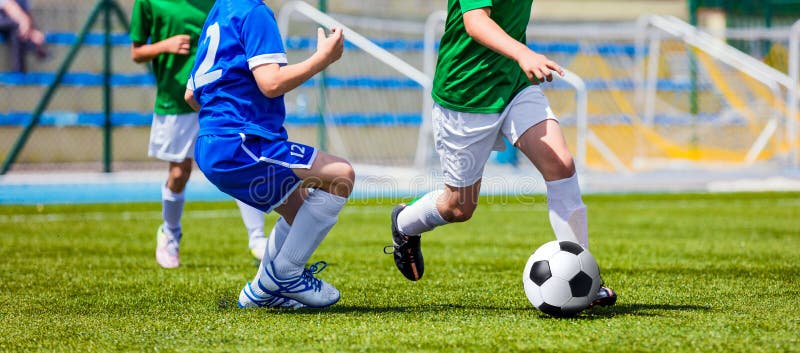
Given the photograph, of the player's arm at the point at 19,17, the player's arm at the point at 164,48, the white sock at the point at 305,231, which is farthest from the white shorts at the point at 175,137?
the player's arm at the point at 19,17

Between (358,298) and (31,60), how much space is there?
30.5ft

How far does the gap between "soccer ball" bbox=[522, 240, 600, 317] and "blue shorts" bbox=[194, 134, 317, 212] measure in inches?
36.9

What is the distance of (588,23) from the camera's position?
1598 centimetres

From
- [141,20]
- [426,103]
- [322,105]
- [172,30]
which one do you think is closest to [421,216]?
[172,30]

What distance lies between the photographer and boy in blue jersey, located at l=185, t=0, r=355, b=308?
145 inches

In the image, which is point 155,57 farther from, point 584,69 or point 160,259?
point 584,69

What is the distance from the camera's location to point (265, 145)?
147 inches

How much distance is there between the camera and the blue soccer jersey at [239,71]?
372 cm

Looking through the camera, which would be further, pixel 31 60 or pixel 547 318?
pixel 31 60

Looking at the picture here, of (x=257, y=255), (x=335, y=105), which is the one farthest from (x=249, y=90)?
(x=335, y=105)

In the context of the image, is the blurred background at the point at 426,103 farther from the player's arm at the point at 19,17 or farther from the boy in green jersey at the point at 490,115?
the boy in green jersey at the point at 490,115

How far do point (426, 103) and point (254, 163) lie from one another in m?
7.93

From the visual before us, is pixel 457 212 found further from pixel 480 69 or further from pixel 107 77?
pixel 107 77

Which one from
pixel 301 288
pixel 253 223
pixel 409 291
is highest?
pixel 301 288
